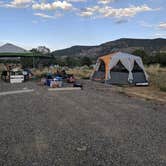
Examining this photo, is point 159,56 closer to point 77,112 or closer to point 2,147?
point 77,112

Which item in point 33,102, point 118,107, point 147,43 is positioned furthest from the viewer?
point 147,43

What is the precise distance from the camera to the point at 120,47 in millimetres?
74000

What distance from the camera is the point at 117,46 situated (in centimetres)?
7606

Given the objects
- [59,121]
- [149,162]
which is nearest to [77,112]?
[59,121]

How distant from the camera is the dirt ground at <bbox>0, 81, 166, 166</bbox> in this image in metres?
3.73

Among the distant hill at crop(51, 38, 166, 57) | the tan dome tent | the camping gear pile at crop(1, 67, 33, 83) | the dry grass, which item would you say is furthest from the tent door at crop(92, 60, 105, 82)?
the distant hill at crop(51, 38, 166, 57)

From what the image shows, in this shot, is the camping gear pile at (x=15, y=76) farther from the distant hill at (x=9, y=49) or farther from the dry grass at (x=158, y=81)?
the dry grass at (x=158, y=81)

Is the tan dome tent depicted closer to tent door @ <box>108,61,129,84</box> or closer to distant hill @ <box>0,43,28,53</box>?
tent door @ <box>108,61,129,84</box>

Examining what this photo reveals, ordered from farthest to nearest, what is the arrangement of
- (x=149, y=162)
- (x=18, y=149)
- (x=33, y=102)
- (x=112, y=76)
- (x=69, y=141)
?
(x=112, y=76), (x=33, y=102), (x=69, y=141), (x=18, y=149), (x=149, y=162)

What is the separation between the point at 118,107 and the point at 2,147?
419 centimetres

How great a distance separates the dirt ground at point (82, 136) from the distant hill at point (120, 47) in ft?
198

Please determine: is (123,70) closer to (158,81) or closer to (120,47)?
(158,81)

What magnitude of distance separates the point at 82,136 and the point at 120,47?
7083 cm

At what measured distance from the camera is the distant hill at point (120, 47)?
69.9 meters
